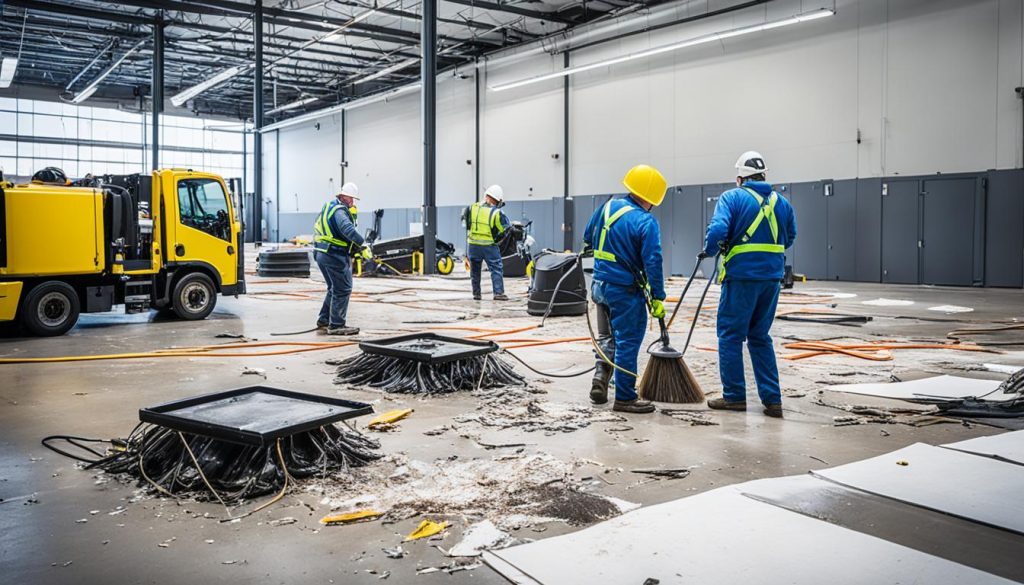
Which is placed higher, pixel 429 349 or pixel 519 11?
pixel 519 11

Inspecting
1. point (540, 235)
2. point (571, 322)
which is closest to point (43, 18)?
point (540, 235)

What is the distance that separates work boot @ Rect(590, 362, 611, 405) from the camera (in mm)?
5695

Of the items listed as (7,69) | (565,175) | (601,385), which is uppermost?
(7,69)

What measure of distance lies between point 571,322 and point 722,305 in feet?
18.2

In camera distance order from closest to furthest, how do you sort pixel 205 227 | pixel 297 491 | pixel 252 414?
pixel 297 491 < pixel 252 414 < pixel 205 227

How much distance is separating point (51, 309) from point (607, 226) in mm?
7385

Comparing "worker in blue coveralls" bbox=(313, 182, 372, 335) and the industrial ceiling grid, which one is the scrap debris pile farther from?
the industrial ceiling grid

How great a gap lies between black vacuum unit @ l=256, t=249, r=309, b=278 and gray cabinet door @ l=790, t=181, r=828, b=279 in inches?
493

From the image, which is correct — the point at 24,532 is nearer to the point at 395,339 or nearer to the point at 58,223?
the point at 395,339

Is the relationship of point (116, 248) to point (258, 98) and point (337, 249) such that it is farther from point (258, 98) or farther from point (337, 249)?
point (258, 98)

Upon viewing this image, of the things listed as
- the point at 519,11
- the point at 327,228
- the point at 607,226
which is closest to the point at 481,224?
the point at 327,228

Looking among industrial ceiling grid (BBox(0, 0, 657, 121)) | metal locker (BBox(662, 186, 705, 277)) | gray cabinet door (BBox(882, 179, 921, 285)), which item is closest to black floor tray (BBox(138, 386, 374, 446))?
gray cabinet door (BBox(882, 179, 921, 285))

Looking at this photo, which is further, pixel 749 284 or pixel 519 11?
pixel 519 11

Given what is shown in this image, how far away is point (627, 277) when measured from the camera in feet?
17.3
